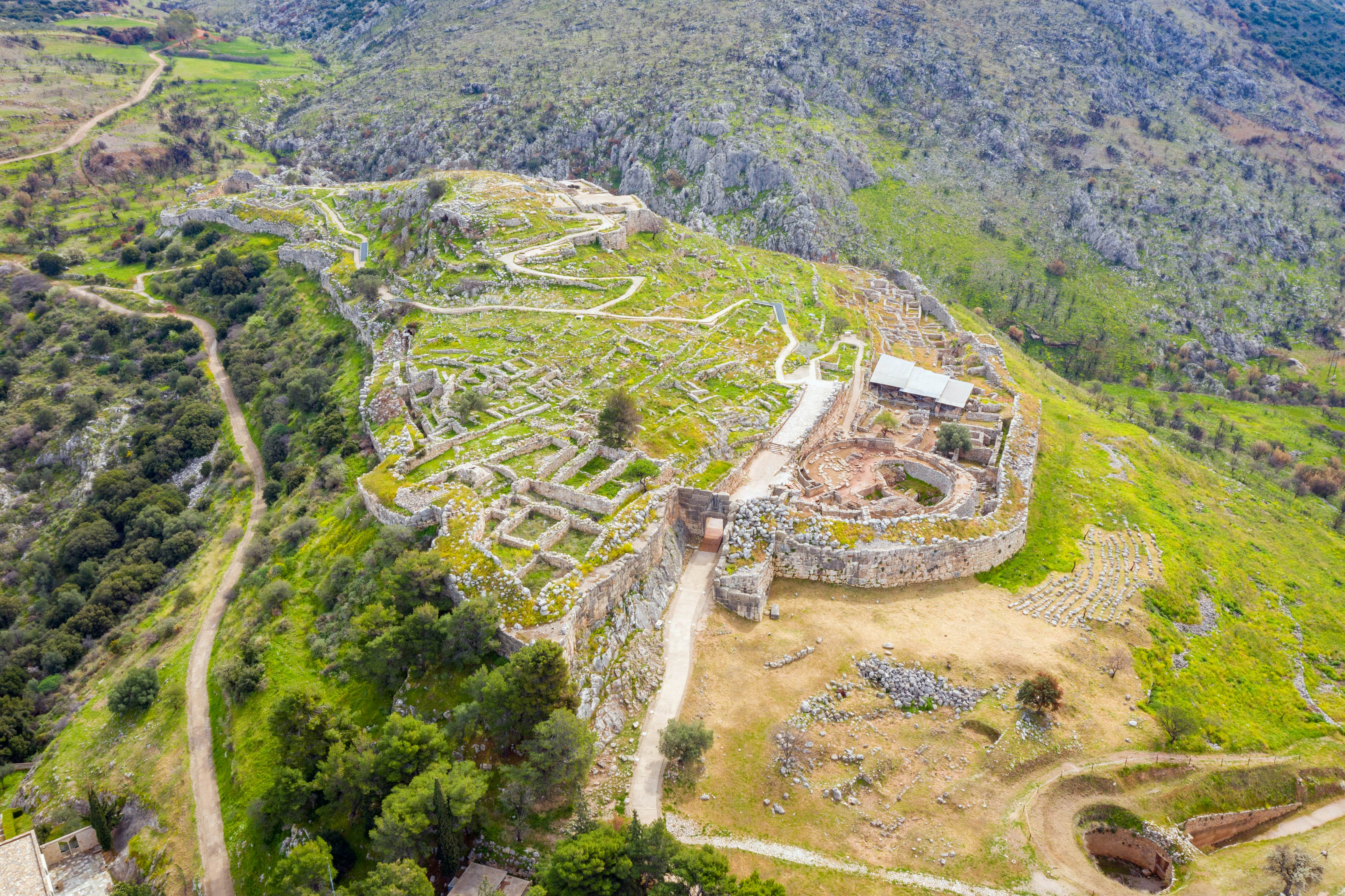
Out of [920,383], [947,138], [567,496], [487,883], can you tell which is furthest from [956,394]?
[947,138]

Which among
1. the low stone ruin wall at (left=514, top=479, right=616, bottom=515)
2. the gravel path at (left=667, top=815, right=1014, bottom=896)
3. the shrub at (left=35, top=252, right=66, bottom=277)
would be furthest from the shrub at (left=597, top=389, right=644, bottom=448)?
the shrub at (left=35, top=252, right=66, bottom=277)

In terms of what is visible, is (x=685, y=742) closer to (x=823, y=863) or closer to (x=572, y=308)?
(x=823, y=863)

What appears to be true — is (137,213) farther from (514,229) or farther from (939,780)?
(939,780)

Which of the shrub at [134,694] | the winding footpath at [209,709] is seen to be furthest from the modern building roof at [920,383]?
the shrub at [134,694]

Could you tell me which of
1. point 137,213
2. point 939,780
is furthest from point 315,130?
point 939,780

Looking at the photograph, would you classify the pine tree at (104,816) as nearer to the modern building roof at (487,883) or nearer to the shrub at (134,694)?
the shrub at (134,694)

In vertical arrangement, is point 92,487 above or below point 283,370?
below
